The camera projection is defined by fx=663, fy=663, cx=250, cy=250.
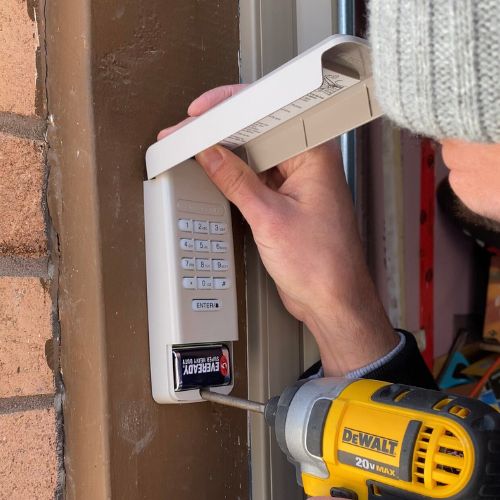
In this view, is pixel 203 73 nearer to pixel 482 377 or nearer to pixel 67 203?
pixel 67 203

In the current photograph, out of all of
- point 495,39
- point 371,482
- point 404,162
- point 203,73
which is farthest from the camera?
point 404,162

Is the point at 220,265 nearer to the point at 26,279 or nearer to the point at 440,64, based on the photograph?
the point at 26,279

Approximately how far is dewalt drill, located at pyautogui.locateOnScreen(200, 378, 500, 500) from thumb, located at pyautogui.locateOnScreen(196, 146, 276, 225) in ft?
0.69

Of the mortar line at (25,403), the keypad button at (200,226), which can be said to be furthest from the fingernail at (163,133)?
the mortar line at (25,403)

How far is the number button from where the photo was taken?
2.46 ft

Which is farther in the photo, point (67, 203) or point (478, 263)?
point (478, 263)

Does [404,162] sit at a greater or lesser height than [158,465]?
greater

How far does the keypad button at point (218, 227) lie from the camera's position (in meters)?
0.77

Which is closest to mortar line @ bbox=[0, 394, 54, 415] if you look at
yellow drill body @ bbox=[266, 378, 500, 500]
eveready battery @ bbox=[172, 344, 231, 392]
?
eveready battery @ bbox=[172, 344, 231, 392]

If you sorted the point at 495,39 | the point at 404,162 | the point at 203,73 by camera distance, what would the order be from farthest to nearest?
the point at 404,162, the point at 203,73, the point at 495,39

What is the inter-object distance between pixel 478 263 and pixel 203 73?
1.26 meters

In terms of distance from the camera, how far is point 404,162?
149 cm

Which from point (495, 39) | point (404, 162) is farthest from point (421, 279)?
point (495, 39)

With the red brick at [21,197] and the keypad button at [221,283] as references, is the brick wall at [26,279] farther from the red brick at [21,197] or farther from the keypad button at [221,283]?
the keypad button at [221,283]
